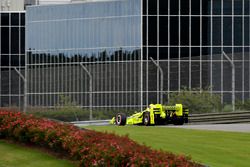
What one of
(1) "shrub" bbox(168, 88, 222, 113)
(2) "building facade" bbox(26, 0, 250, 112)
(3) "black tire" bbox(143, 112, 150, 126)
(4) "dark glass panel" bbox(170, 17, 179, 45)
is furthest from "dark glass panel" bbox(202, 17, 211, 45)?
(3) "black tire" bbox(143, 112, 150, 126)

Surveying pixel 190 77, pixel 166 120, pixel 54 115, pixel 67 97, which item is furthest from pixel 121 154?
pixel 67 97

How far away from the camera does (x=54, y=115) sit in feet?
173

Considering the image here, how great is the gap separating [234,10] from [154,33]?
25.0 ft

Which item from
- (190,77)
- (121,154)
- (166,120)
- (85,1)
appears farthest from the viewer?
(85,1)

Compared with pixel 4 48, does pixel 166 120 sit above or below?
below

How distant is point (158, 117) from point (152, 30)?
32468 mm

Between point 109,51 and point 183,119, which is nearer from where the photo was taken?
point 183,119

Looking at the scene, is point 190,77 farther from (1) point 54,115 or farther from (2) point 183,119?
(2) point 183,119

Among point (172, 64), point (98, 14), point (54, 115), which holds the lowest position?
point (54, 115)

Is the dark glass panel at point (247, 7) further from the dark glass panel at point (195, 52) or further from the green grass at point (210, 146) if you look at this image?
the green grass at point (210, 146)

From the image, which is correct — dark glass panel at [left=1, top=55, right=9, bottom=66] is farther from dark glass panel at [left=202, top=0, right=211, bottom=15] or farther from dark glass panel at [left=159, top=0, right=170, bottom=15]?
dark glass panel at [left=202, top=0, right=211, bottom=15]

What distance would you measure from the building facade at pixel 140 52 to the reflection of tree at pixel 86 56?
92 mm

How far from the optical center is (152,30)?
6397 cm

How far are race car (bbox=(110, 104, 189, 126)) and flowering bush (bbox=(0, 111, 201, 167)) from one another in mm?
14507
